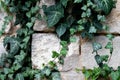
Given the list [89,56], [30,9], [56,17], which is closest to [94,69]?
[89,56]

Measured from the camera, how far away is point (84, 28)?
7.41 feet

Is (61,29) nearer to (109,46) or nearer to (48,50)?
(48,50)

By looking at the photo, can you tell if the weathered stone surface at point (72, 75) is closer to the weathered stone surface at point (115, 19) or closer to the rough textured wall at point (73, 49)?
the rough textured wall at point (73, 49)

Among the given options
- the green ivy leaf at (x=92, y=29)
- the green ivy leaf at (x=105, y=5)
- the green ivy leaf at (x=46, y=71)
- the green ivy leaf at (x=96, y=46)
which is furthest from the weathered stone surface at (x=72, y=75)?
the green ivy leaf at (x=105, y=5)

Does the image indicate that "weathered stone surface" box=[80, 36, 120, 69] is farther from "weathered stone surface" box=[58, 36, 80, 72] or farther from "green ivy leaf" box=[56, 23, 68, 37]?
"green ivy leaf" box=[56, 23, 68, 37]

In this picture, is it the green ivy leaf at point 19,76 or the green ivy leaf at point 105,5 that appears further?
the green ivy leaf at point 19,76

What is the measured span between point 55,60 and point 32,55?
0.59 ft

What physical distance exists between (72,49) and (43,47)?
0.70 feet

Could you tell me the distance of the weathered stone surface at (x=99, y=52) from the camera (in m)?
2.28

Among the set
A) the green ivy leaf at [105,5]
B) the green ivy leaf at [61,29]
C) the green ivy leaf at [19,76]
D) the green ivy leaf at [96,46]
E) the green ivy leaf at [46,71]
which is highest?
the green ivy leaf at [105,5]

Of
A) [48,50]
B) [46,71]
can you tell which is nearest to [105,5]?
[48,50]

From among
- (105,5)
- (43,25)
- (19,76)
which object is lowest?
(19,76)

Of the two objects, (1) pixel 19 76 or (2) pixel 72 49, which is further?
(1) pixel 19 76

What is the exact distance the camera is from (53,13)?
2.29m
